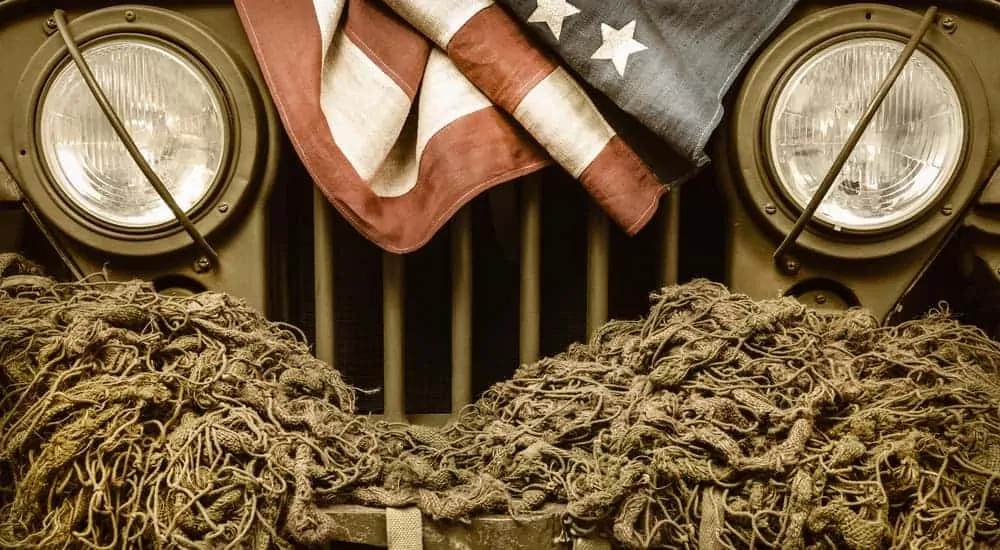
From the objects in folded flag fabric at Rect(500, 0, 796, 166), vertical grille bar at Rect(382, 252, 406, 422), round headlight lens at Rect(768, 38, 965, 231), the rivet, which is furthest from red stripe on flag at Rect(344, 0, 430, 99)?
round headlight lens at Rect(768, 38, 965, 231)

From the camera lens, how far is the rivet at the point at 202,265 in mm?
1479

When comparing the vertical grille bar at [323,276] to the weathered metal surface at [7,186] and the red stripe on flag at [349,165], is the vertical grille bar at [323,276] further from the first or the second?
the weathered metal surface at [7,186]

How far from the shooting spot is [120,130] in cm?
135

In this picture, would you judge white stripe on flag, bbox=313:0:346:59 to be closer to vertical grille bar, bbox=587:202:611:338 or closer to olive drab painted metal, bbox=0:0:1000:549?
olive drab painted metal, bbox=0:0:1000:549

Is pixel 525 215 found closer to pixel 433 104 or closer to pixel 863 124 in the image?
pixel 433 104

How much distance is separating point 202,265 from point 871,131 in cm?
98

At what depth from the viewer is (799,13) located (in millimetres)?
1423

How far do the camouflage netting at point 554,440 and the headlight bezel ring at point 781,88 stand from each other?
0.13m

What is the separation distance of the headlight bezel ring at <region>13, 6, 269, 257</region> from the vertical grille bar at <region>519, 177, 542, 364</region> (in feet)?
1.32

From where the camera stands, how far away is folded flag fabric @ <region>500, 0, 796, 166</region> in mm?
1358

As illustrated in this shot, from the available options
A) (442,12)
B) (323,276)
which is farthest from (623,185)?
(323,276)

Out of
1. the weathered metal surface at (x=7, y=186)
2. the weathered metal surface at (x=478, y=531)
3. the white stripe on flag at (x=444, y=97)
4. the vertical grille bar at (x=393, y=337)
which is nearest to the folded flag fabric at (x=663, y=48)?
the white stripe on flag at (x=444, y=97)

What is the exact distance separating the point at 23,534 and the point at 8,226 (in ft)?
1.91

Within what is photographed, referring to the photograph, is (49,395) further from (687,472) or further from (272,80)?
(687,472)
